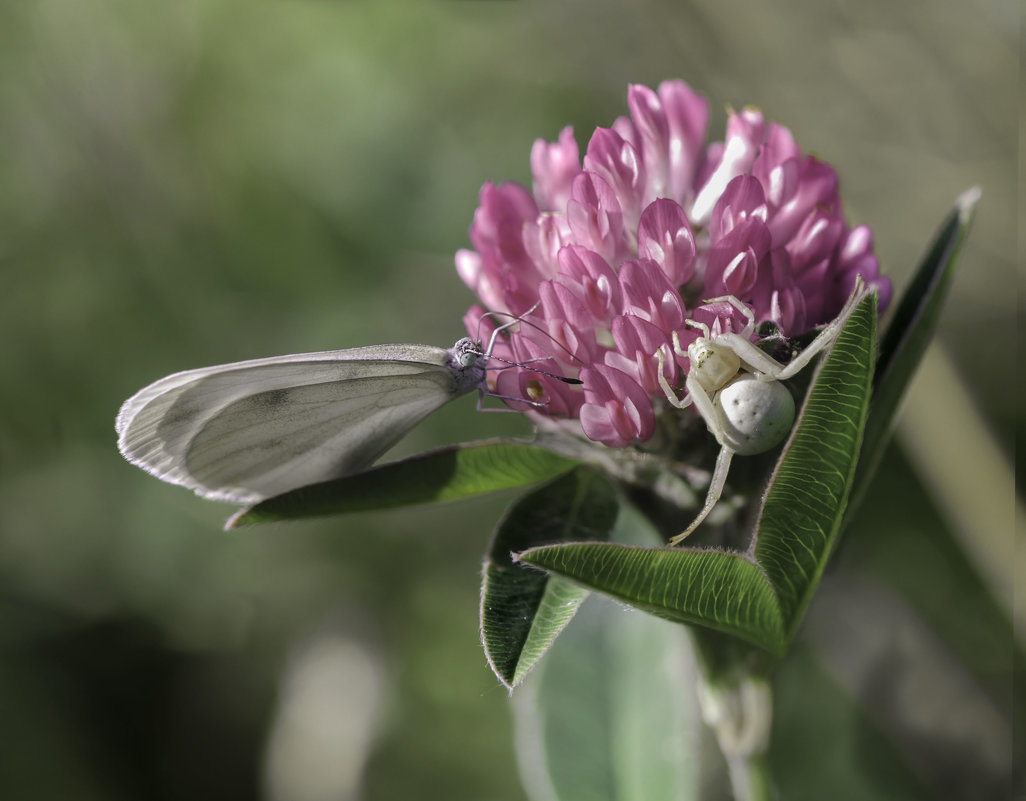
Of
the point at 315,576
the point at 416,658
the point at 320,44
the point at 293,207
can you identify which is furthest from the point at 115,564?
the point at 320,44

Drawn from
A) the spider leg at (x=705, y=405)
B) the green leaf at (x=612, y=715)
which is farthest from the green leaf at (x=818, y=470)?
the green leaf at (x=612, y=715)

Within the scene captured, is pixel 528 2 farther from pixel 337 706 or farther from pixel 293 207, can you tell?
pixel 337 706

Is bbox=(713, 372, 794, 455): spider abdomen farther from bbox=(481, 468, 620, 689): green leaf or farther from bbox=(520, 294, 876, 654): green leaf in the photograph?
bbox=(481, 468, 620, 689): green leaf

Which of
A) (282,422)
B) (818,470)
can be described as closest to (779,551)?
(818,470)

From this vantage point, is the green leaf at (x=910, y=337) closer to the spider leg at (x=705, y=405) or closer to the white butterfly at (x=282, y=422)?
the spider leg at (x=705, y=405)

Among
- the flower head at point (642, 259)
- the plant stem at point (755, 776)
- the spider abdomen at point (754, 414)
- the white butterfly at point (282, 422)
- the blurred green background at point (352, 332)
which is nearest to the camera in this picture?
the spider abdomen at point (754, 414)

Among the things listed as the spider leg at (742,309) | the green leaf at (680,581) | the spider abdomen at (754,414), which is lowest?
the green leaf at (680,581)

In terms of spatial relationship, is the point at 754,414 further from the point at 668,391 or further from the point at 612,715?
the point at 612,715
